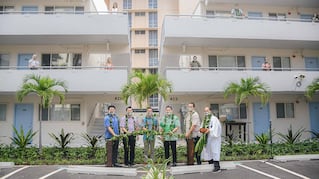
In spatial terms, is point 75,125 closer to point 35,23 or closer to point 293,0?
point 35,23

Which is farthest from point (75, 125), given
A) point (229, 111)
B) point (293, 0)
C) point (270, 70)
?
point (293, 0)

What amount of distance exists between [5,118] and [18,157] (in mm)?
6087

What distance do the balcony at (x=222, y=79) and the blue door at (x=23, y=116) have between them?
26.8ft

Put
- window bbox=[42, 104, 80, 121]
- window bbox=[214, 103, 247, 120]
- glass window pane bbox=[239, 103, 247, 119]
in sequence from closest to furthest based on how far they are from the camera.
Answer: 1. window bbox=[42, 104, 80, 121]
2. window bbox=[214, 103, 247, 120]
3. glass window pane bbox=[239, 103, 247, 119]

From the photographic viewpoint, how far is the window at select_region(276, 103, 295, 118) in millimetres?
17391

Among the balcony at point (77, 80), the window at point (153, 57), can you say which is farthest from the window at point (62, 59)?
the window at point (153, 57)

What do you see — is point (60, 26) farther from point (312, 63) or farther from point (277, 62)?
point (312, 63)

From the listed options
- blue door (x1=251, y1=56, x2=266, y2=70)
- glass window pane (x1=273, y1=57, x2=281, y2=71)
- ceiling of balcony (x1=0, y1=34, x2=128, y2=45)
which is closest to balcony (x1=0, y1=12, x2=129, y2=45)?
ceiling of balcony (x1=0, y1=34, x2=128, y2=45)

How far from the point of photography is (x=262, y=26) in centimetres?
1625

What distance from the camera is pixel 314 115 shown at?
58.2ft

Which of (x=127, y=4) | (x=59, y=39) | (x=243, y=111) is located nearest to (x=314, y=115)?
(x=243, y=111)

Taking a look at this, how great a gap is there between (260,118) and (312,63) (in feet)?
16.8

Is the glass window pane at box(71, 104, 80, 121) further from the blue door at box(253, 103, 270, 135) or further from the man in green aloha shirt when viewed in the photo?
the blue door at box(253, 103, 270, 135)

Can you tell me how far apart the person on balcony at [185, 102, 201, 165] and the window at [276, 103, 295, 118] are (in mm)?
9973
